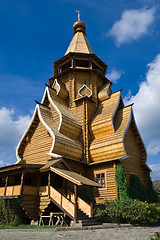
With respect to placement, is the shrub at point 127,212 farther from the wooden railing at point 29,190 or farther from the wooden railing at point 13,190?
the wooden railing at point 13,190

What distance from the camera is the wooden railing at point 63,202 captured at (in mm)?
12512

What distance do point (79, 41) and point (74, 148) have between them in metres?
16.0

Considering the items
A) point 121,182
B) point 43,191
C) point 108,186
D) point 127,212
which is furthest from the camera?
point 108,186

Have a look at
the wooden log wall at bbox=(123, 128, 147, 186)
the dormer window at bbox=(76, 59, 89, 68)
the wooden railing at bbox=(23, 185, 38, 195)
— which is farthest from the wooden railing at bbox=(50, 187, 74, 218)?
the dormer window at bbox=(76, 59, 89, 68)

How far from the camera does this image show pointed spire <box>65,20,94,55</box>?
26219 mm

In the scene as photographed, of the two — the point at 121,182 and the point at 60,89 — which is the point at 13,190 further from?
the point at 60,89

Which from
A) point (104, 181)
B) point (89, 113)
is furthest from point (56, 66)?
point (104, 181)

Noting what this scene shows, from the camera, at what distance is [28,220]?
49.1ft

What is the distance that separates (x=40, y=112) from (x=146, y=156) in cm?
1152

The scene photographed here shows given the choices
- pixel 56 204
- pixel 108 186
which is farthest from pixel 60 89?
pixel 56 204

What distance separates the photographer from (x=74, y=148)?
59.3ft

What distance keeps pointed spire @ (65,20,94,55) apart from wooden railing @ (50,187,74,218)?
1803 cm

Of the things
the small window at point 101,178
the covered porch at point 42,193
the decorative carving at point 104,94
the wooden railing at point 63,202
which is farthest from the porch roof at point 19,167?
the decorative carving at point 104,94

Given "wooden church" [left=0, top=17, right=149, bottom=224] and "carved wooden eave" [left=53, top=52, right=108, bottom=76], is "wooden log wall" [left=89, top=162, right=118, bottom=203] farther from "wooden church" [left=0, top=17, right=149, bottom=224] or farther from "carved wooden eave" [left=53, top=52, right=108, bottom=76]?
"carved wooden eave" [left=53, top=52, right=108, bottom=76]
